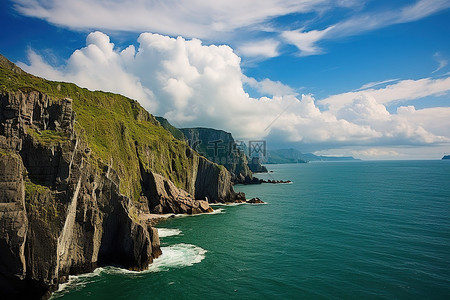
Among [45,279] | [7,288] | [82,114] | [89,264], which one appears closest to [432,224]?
[89,264]

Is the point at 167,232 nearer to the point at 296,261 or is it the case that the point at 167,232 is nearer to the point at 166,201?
the point at 166,201

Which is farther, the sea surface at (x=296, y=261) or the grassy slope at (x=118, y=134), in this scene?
the grassy slope at (x=118, y=134)

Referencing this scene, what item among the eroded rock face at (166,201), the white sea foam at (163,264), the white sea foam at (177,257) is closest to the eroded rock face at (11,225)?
the white sea foam at (163,264)

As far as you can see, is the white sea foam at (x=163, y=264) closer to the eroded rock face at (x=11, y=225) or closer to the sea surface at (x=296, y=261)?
the sea surface at (x=296, y=261)

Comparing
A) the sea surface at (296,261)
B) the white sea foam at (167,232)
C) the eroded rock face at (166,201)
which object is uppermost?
the eroded rock face at (166,201)

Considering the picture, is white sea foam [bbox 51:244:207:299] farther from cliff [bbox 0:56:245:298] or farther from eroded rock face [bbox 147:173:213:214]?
eroded rock face [bbox 147:173:213:214]

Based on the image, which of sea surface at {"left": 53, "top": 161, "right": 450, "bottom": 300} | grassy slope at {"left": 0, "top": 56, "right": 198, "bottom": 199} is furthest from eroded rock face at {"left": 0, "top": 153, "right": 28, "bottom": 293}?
grassy slope at {"left": 0, "top": 56, "right": 198, "bottom": 199}
